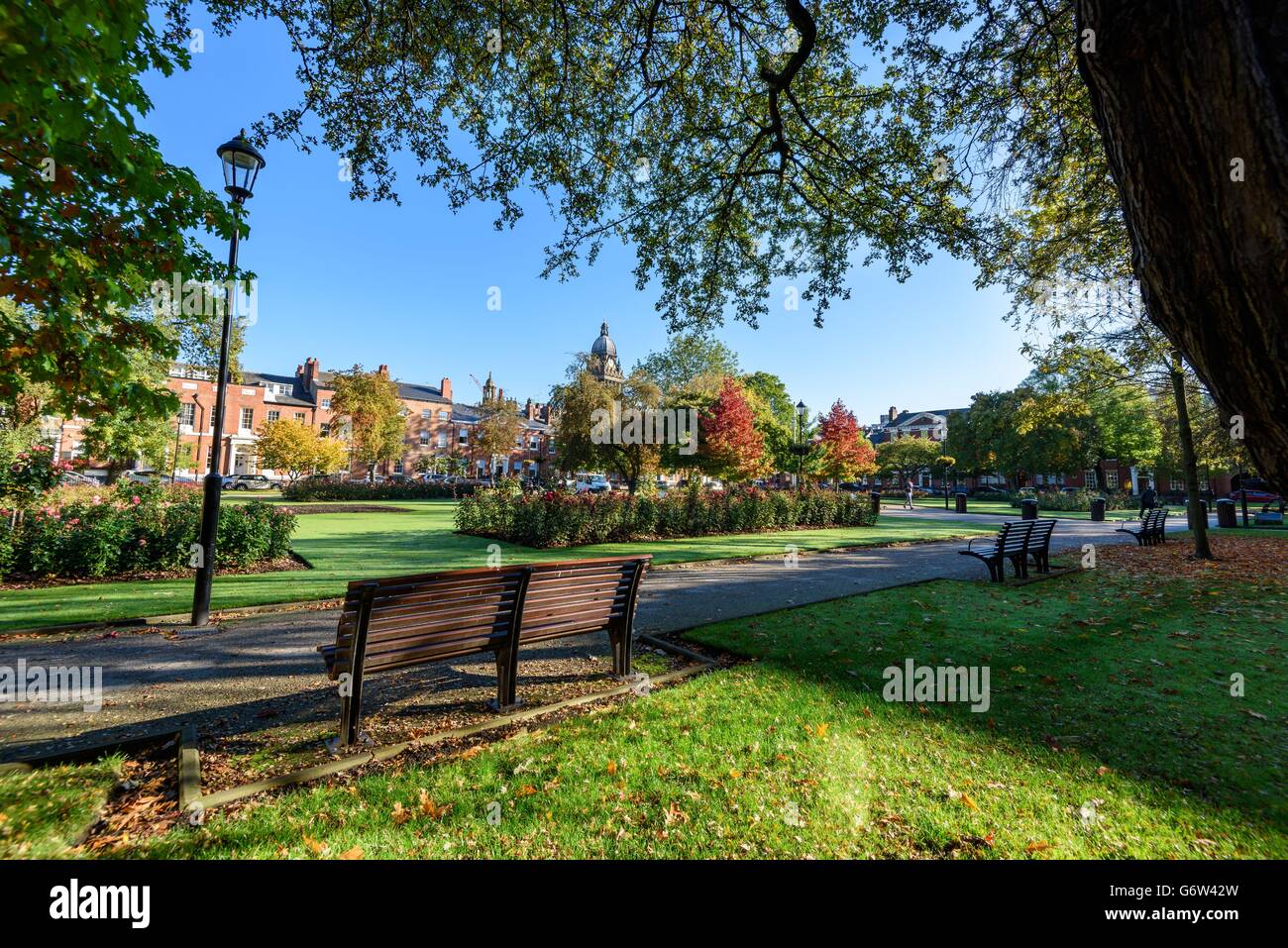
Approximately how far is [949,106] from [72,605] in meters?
14.0

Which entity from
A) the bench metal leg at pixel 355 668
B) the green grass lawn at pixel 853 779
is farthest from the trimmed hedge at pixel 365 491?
the green grass lawn at pixel 853 779

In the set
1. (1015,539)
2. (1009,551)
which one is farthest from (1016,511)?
(1009,551)

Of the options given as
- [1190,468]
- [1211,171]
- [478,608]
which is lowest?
[478,608]

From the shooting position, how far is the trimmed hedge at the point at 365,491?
1248 inches

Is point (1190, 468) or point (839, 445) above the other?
point (839, 445)

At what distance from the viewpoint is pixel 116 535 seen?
8.62m

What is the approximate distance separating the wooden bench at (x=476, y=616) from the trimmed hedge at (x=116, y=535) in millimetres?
7792

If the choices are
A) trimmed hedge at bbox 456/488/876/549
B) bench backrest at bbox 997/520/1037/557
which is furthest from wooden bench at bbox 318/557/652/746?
trimmed hedge at bbox 456/488/876/549

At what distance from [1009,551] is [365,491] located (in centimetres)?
3564

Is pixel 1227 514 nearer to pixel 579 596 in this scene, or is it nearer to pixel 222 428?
pixel 579 596

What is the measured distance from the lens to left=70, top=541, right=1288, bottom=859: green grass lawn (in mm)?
2408

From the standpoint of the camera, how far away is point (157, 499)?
9609 mm
